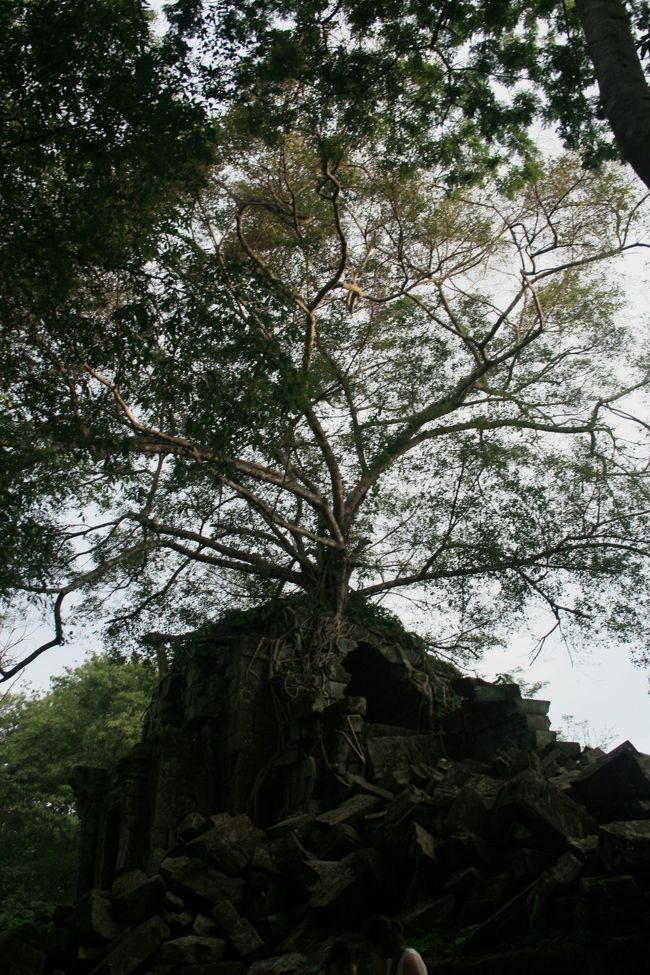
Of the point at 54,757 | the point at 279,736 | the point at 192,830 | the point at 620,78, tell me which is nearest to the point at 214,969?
the point at 192,830

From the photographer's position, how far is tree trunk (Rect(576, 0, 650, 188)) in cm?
475

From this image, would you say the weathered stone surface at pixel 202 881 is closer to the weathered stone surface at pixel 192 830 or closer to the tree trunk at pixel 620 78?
the weathered stone surface at pixel 192 830

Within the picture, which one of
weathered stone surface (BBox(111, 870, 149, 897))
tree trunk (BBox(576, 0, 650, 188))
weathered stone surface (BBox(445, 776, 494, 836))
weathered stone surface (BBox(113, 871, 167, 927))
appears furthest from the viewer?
weathered stone surface (BBox(111, 870, 149, 897))

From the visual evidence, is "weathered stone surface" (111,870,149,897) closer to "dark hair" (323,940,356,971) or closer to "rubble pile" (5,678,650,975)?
"rubble pile" (5,678,650,975)

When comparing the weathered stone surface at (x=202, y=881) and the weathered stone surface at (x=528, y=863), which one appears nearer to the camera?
the weathered stone surface at (x=528, y=863)

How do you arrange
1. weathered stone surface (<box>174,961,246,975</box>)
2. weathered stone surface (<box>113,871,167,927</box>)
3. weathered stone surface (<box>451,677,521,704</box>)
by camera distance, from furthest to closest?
weathered stone surface (<box>451,677,521,704</box>), weathered stone surface (<box>113,871,167,927</box>), weathered stone surface (<box>174,961,246,975</box>)

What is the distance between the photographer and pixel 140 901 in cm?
766

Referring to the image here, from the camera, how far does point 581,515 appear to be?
44.8 feet

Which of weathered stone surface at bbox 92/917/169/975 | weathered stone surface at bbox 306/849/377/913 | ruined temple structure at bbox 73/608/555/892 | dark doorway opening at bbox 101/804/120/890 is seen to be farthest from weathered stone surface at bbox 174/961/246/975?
dark doorway opening at bbox 101/804/120/890

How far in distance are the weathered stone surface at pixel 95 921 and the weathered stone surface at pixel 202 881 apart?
0.60 meters

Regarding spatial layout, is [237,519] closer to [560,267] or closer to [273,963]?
[560,267]

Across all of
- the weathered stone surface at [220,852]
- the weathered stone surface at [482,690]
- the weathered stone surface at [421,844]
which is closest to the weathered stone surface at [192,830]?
the weathered stone surface at [220,852]

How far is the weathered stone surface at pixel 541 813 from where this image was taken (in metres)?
6.48

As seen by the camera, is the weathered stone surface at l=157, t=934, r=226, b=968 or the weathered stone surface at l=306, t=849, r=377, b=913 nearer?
the weathered stone surface at l=157, t=934, r=226, b=968
